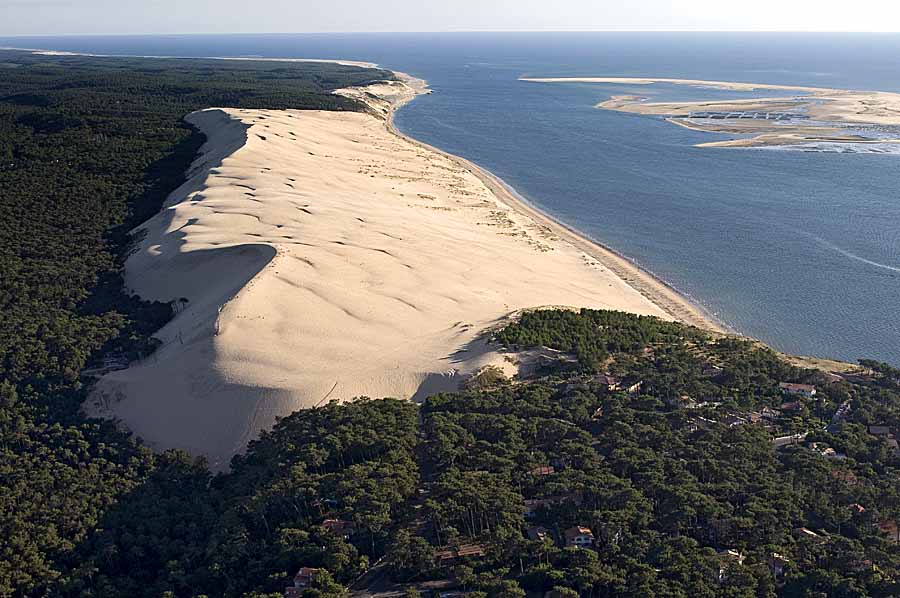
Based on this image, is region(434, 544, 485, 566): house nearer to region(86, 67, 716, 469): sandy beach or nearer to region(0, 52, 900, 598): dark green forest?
region(0, 52, 900, 598): dark green forest

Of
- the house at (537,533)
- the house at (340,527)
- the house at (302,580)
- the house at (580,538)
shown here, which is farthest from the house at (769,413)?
the house at (302,580)

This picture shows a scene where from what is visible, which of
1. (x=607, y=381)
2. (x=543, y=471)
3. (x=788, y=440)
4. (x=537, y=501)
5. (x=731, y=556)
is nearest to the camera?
(x=731, y=556)

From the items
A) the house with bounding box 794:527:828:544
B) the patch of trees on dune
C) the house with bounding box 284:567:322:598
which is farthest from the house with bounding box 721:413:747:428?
the house with bounding box 284:567:322:598

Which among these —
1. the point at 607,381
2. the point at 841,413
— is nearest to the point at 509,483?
the point at 607,381

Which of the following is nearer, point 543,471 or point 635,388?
point 543,471

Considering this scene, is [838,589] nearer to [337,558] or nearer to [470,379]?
[337,558]

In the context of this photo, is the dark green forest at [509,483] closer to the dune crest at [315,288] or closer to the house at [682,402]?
the house at [682,402]

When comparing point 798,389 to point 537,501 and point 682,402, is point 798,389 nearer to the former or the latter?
point 682,402
